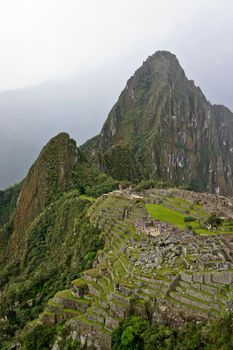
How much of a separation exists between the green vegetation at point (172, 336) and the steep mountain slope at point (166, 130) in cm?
10353

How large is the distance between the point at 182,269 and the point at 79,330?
581 centimetres

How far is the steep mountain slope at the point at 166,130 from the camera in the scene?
136375 millimetres

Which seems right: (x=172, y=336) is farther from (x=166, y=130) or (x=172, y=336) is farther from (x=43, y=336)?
(x=166, y=130)

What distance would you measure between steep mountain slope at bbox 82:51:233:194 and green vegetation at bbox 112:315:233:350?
103527mm

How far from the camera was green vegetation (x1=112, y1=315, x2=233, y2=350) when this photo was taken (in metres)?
16.0

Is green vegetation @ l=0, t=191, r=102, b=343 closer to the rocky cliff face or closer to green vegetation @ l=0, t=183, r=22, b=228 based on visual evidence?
the rocky cliff face

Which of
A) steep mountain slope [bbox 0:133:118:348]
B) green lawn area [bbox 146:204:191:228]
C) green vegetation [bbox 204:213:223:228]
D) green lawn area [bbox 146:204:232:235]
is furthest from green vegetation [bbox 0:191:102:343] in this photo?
green vegetation [bbox 204:213:223:228]

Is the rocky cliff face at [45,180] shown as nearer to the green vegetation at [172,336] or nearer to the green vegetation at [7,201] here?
Answer: the green vegetation at [7,201]

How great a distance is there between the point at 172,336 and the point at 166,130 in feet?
418

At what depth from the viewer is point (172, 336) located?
1742cm

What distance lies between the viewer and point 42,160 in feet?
265

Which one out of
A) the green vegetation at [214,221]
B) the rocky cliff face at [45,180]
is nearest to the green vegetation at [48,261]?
the rocky cliff face at [45,180]

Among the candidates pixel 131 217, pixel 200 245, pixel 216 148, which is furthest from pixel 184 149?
pixel 200 245

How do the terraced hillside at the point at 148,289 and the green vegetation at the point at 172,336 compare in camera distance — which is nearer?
the green vegetation at the point at 172,336
